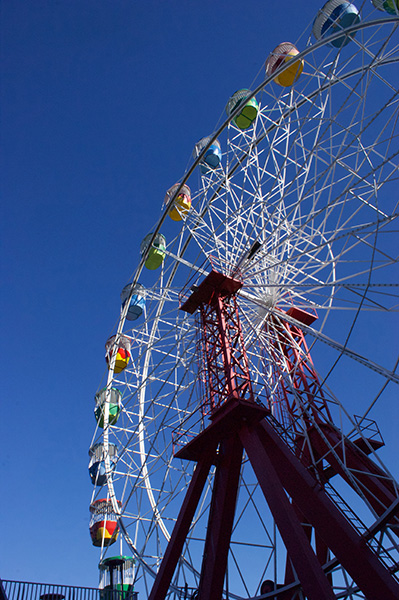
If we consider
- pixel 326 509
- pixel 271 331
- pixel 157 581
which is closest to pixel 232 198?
pixel 271 331

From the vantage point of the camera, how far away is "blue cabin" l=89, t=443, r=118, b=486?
61.4 feet

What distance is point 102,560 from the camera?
16750 mm

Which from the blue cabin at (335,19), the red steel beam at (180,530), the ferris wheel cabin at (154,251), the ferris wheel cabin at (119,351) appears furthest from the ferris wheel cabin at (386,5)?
the ferris wheel cabin at (119,351)

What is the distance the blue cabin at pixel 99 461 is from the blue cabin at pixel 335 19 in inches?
639

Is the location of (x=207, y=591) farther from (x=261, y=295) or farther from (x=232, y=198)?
(x=232, y=198)

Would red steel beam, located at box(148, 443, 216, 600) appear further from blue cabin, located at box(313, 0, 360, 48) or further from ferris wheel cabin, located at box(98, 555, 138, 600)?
blue cabin, located at box(313, 0, 360, 48)

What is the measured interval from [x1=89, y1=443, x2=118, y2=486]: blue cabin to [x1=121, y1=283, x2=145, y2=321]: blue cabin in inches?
214

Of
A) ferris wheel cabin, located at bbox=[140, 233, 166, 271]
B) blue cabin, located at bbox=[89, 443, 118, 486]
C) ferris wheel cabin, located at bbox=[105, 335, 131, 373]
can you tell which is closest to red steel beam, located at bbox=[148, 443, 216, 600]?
blue cabin, located at bbox=[89, 443, 118, 486]

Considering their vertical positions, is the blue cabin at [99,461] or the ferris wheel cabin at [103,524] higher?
the blue cabin at [99,461]

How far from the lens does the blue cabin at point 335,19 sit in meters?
12.7

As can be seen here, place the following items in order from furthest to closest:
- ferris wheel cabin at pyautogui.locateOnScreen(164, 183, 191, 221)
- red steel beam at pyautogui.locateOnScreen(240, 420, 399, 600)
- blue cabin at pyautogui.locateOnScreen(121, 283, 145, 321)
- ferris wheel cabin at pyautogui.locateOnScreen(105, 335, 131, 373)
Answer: ferris wheel cabin at pyautogui.locateOnScreen(105, 335, 131, 373), blue cabin at pyautogui.locateOnScreen(121, 283, 145, 321), ferris wheel cabin at pyautogui.locateOnScreen(164, 183, 191, 221), red steel beam at pyautogui.locateOnScreen(240, 420, 399, 600)

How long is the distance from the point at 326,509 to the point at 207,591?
357 centimetres

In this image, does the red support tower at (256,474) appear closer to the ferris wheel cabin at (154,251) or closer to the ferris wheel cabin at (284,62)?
the ferris wheel cabin at (154,251)

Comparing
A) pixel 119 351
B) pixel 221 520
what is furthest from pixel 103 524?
pixel 221 520
